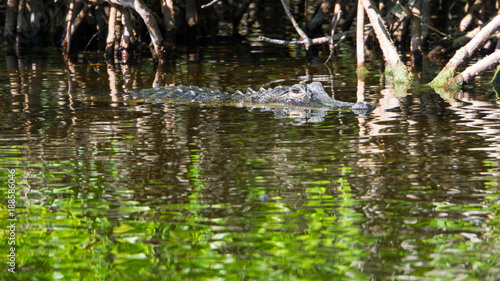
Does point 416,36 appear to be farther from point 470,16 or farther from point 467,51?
point 467,51

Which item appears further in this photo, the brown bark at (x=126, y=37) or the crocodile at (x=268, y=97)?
the brown bark at (x=126, y=37)

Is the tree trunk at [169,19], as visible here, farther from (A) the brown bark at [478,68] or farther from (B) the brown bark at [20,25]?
(A) the brown bark at [478,68]

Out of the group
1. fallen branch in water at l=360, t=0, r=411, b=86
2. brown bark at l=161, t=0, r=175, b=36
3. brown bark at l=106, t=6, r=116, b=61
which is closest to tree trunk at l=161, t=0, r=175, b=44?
brown bark at l=161, t=0, r=175, b=36

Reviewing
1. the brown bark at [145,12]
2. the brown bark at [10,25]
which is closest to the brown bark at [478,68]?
the brown bark at [145,12]

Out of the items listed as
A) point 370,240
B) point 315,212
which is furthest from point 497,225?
point 315,212

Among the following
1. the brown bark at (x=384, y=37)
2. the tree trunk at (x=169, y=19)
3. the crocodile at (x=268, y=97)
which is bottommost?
the crocodile at (x=268, y=97)

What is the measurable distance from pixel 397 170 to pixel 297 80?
5.31 metres

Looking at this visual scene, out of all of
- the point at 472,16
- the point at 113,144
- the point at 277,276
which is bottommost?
the point at 277,276

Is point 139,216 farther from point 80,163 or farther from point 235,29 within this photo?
point 235,29

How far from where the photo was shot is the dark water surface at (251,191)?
137 inches

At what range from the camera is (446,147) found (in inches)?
221

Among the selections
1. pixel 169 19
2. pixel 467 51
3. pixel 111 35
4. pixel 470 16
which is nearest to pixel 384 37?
pixel 467 51

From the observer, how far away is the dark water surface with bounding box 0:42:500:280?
3490 mm

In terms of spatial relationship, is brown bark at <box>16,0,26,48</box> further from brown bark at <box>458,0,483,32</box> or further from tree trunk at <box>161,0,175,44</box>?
brown bark at <box>458,0,483,32</box>
